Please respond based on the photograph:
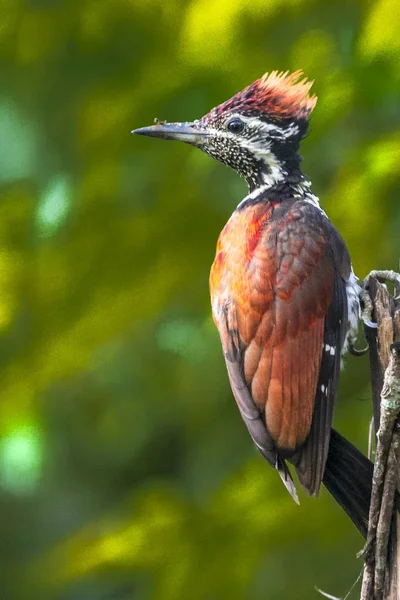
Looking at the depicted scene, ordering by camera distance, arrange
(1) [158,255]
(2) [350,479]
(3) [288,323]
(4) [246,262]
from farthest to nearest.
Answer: (1) [158,255]
(4) [246,262]
(3) [288,323]
(2) [350,479]

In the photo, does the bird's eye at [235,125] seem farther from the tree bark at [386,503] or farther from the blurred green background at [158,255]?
the tree bark at [386,503]

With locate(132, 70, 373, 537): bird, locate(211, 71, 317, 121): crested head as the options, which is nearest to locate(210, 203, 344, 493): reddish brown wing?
locate(132, 70, 373, 537): bird

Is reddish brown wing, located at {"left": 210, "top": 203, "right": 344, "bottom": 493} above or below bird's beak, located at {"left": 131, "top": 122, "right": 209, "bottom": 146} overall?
below

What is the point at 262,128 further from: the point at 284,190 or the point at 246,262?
the point at 246,262

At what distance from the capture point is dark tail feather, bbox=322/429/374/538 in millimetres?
3152

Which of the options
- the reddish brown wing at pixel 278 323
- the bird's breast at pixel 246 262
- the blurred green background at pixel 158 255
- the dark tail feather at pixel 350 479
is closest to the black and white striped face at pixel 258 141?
the bird's breast at pixel 246 262

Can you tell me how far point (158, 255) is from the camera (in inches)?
177

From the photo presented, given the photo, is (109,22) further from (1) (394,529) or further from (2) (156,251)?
(1) (394,529)

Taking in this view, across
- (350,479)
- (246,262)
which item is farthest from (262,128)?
(350,479)

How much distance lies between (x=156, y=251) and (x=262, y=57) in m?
0.87

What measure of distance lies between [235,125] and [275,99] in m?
0.17

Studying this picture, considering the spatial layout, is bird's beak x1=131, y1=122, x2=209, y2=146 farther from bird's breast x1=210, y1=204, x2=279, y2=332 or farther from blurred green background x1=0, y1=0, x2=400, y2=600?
blurred green background x1=0, y1=0, x2=400, y2=600

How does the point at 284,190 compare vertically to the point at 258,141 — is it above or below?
below

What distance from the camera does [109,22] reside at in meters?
4.48
